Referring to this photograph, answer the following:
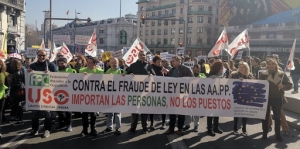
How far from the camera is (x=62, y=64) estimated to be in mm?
7746

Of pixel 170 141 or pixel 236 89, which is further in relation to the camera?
pixel 236 89

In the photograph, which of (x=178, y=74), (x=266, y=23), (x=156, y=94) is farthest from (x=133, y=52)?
(x=266, y=23)

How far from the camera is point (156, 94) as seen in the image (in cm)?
709

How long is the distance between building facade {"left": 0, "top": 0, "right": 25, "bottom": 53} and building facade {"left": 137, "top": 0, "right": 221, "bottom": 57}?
108 ft

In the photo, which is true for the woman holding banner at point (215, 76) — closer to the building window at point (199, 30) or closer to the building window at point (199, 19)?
the building window at point (199, 30)

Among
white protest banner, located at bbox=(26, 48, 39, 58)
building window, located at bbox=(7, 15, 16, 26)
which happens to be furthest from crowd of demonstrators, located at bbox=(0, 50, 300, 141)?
building window, located at bbox=(7, 15, 16, 26)

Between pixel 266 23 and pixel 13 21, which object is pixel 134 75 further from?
pixel 266 23

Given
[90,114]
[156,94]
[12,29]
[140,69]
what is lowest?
[90,114]

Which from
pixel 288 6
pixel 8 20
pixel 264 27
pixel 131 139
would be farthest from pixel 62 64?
pixel 288 6

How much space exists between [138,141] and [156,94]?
1.16 metres

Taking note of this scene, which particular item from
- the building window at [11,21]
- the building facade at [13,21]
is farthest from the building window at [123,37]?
the building window at [11,21]

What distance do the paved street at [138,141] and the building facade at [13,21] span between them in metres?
33.6

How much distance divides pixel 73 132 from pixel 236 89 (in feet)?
13.0

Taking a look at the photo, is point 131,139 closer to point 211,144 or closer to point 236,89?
point 211,144
